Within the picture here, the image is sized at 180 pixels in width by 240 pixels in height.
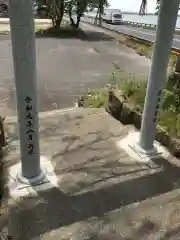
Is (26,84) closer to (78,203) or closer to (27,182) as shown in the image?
(27,182)

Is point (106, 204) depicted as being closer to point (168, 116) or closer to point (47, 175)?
point (47, 175)

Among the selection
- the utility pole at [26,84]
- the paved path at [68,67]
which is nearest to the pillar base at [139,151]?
the utility pole at [26,84]

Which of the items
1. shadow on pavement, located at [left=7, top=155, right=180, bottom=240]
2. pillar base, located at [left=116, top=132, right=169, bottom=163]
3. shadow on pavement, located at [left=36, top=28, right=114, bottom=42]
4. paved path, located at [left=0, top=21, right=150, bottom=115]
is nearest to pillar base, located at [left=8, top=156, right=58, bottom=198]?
shadow on pavement, located at [left=7, top=155, right=180, bottom=240]

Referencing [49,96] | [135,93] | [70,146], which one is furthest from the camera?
[49,96]

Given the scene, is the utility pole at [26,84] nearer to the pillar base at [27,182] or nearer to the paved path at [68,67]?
the pillar base at [27,182]

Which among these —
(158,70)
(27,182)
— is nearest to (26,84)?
(27,182)

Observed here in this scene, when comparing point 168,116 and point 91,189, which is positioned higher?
point 168,116

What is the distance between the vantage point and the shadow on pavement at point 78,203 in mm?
3467

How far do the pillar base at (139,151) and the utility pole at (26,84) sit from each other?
1.70 metres

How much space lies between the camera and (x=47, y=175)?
438 centimetres

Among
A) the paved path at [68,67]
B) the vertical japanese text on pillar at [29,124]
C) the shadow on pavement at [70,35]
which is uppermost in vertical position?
the vertical japanese text on pillar at [29,124]

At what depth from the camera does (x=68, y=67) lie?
42.8 feet

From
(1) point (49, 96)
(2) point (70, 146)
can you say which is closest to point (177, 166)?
(2) point (70, 146)

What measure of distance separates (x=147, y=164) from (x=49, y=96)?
18.4 ft
